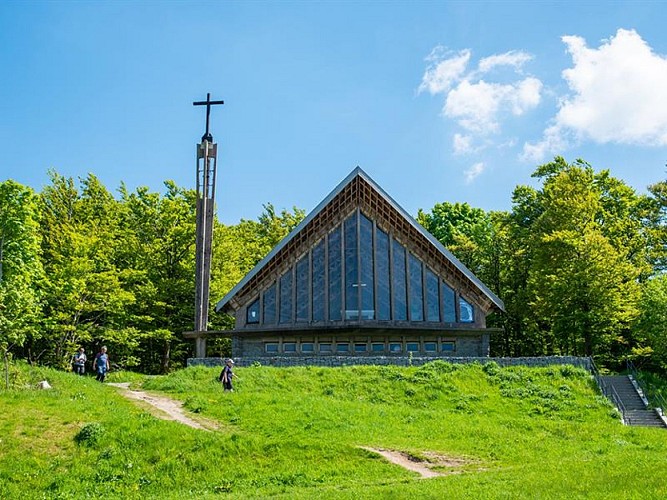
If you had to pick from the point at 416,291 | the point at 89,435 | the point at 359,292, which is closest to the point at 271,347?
the point at 359,292

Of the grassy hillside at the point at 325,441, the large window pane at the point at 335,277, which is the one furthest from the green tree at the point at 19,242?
the large window pane at the point at 335,277

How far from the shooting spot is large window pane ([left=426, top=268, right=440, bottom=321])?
29062 millimetres

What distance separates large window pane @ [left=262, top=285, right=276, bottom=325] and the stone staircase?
14671 millimetres

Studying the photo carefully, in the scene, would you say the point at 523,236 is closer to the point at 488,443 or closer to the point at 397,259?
the point at 397,259

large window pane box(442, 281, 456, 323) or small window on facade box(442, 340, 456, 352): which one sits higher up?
large window pane box(442, 281, 456, 323)

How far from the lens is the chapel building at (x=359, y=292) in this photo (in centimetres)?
2898

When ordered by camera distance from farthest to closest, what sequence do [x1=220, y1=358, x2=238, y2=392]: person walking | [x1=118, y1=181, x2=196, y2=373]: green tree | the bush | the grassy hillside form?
[x1=118, y1=181, x2=196, y2=373]: green tree → [x1=220, y1=358, x2=238, y2=392]: person walking → the bush → the grassy hillside

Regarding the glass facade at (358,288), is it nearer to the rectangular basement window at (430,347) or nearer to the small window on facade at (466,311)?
the small window on facade at (466,311)

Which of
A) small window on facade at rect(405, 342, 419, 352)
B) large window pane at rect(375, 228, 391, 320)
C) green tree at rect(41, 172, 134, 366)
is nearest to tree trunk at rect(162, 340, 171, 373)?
green tree at rect(41, 172, 134, 366)

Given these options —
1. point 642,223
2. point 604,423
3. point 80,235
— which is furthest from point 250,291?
point 642,223

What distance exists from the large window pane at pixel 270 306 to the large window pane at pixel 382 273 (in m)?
4.99

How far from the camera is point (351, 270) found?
29703 mm

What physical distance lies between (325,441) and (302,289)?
49.8ft

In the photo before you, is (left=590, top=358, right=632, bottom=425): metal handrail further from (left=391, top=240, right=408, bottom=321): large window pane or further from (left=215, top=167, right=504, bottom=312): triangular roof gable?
(left=391, top=240, right=408, bottom=321): large window pane
